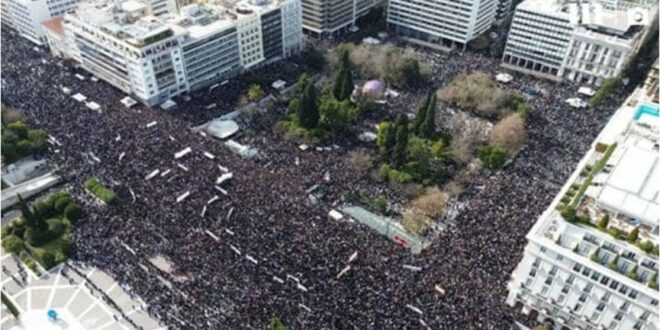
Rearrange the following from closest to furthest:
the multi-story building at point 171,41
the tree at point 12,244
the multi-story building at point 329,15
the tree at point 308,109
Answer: the tree at point 12,244, the tree at point 308,109, the multi-story building at point 171,41, the multi-story building at point 329,15

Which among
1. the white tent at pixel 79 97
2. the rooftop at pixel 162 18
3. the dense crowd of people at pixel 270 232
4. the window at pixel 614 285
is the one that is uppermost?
the rooftop at pixel 162 18

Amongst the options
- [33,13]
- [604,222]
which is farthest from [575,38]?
[33,13]

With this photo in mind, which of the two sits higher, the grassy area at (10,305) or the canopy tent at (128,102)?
the canopy tent at (128,102)

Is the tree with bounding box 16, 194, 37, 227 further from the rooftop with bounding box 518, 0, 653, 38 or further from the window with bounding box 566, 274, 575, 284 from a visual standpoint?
the rooftop with bounding box 518, 0, 653, 38

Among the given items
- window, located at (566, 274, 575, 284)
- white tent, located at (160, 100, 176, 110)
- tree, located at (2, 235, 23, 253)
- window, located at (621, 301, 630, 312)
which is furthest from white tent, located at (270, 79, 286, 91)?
window, located at (621, 301, 630, 312)

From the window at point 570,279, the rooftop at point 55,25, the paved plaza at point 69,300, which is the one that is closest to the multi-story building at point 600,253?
the window at point 570,279

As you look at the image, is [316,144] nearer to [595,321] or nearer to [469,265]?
[469,265]

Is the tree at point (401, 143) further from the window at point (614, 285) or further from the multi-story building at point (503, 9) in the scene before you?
the multi-story building at point (503, 9)
